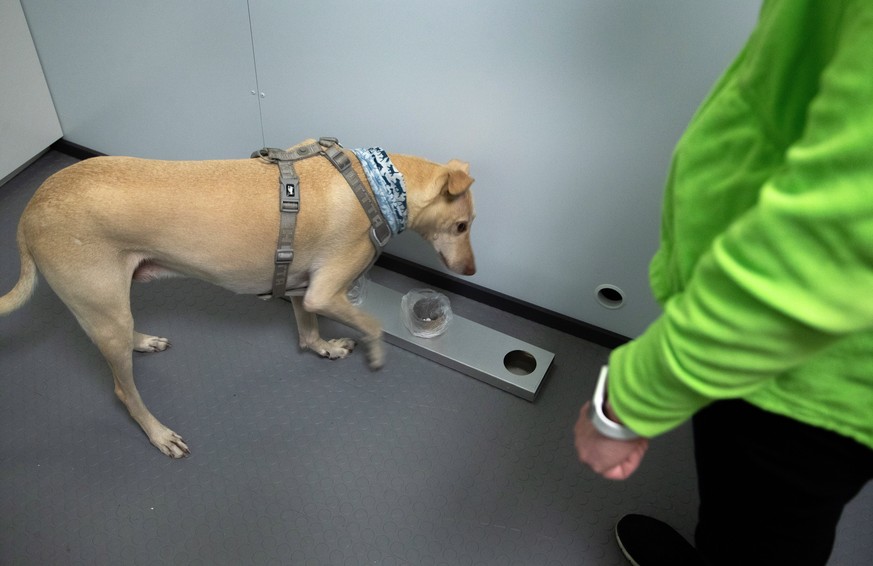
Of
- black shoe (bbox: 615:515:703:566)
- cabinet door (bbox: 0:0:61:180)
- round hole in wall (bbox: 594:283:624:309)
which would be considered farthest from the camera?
cabinet door (bbox: 0:0:61:180)

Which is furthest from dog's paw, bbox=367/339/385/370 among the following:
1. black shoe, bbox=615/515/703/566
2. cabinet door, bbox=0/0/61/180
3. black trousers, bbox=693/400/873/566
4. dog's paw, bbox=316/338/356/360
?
cabinet door, bbox=0/0/61/180

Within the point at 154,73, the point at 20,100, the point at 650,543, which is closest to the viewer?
the point at 650,543

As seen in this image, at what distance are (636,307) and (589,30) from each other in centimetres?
100

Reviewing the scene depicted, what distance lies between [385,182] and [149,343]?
1166 millimetres

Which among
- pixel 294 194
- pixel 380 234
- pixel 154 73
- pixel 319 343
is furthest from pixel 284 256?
pixel 154 73

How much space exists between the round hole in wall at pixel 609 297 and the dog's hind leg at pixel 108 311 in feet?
5.24

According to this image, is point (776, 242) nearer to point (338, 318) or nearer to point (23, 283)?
point (338, 318)

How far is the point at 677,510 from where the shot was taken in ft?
6.30

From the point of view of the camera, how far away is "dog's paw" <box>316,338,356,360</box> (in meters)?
2.29

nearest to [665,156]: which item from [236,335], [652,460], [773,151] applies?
[652,460]

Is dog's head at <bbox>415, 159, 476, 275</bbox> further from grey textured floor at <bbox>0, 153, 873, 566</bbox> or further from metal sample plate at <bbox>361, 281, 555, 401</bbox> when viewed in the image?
grey textured floor at <bbox>0, 153, 873, 566</bbox>

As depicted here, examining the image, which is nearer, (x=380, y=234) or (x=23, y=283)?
(x=23, y=283)

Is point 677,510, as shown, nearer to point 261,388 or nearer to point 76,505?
point 261,388

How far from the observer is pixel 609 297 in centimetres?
228
